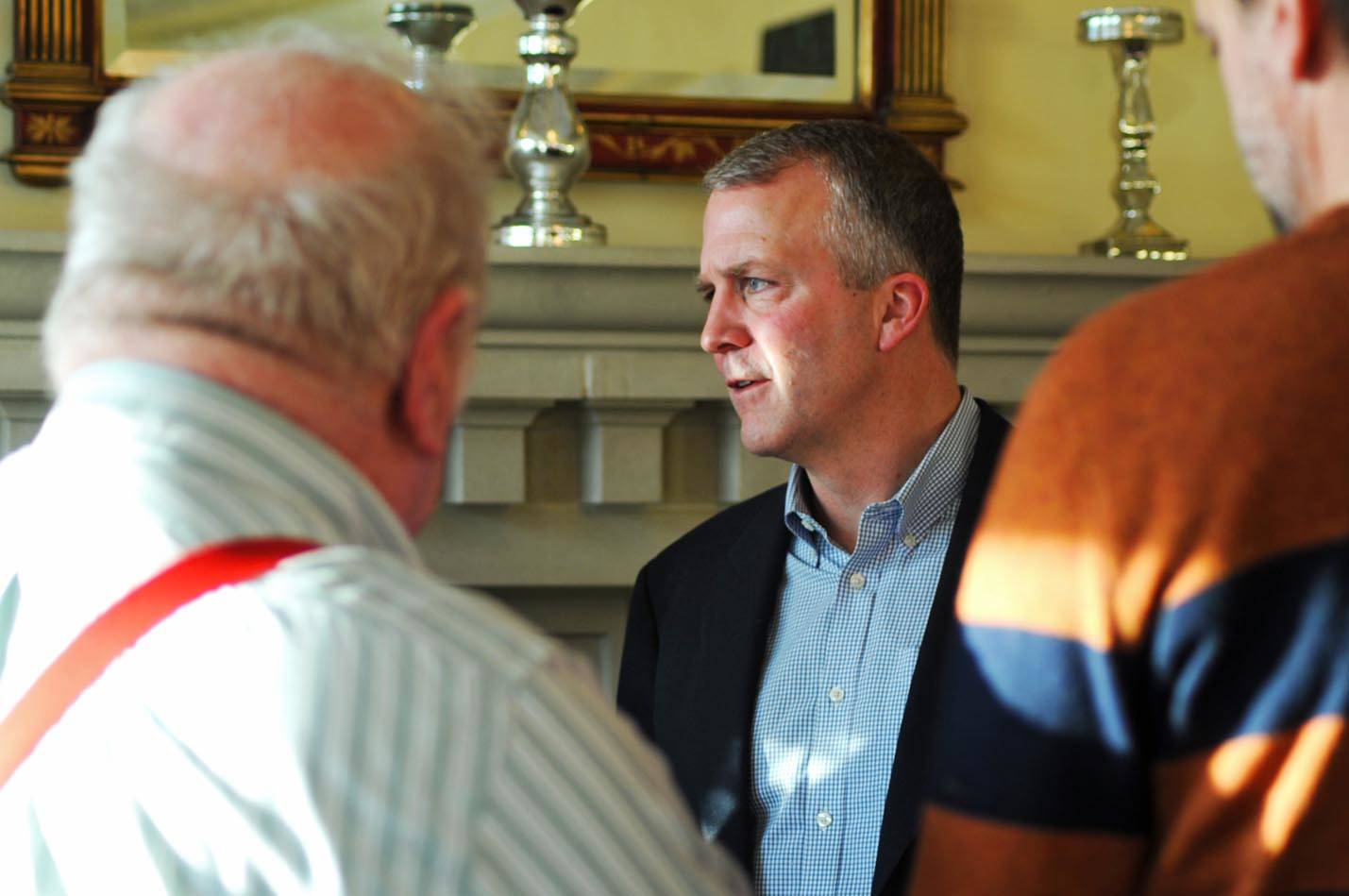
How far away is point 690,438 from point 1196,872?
66.8 inches

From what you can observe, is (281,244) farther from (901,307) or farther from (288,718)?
(901,307)

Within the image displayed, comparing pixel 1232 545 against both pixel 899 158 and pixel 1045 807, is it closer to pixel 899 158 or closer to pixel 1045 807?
pixel 1045 807

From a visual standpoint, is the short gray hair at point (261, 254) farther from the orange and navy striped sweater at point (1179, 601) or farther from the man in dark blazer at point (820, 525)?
the man in dark blazer at point (820, 525)

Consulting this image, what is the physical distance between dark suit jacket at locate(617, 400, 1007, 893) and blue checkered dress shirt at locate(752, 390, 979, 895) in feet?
0.06

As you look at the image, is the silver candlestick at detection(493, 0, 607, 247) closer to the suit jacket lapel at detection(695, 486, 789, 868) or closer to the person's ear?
the suit jacket lapel at detection(695, 486, 789, 868)

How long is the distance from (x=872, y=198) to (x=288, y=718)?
1.29 metres

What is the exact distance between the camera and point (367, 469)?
2.86 ft

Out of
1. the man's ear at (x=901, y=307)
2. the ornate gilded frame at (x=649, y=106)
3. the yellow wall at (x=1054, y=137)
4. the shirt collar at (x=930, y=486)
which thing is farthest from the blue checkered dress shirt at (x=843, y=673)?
the yellow wall at (x=1054, y=137)

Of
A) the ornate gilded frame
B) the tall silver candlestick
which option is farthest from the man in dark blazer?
the tall silver candlestick

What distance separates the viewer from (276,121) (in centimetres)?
83

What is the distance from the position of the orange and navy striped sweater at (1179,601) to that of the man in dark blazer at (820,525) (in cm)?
81

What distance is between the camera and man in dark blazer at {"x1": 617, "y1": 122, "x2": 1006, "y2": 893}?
1.67 meters

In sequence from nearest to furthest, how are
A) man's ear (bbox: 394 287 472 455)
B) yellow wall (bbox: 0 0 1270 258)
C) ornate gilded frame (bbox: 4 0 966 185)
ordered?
man's ear (bbox: 394 287 472 455), ornate gilded frame (bbox: 4 0 966 185), yellow wall (bbox: 0 0 1270 258)

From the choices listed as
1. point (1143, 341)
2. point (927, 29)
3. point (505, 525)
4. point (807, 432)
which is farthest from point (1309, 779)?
point (927, 29)
